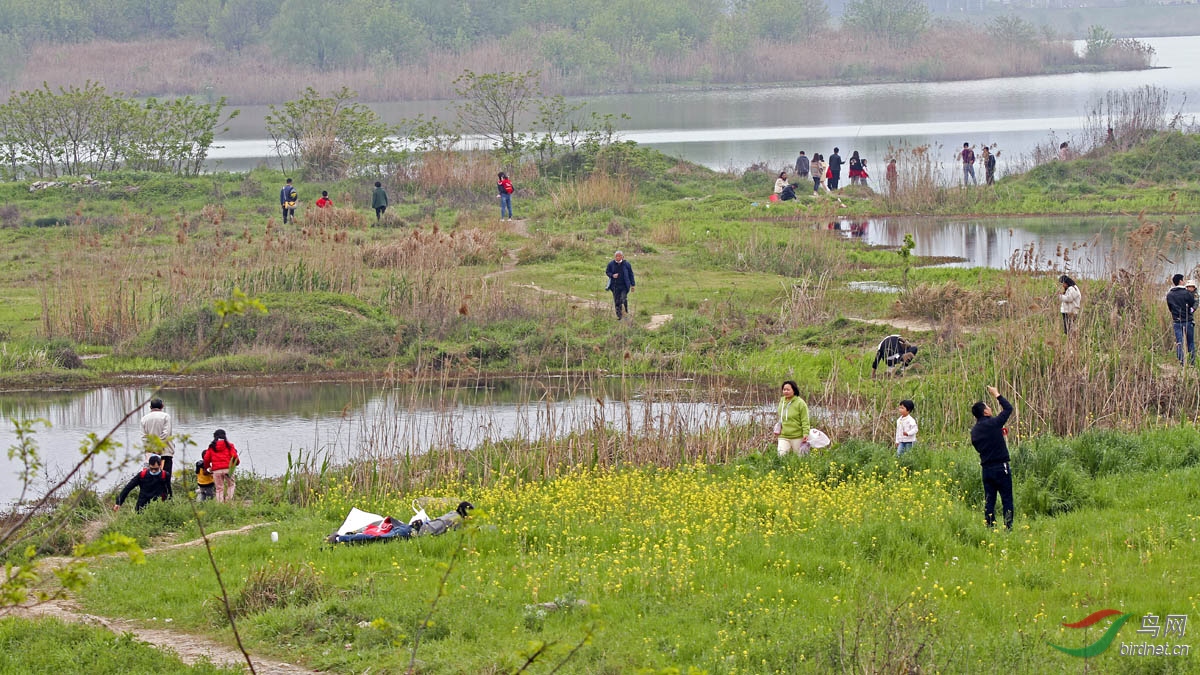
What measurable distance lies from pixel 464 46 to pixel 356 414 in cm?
8103

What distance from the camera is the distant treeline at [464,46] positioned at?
93.7 meters

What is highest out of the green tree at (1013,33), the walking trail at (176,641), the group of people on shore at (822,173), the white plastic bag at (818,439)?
the green tree at (1013,33)

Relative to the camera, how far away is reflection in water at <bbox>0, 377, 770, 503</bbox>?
17.3 meters

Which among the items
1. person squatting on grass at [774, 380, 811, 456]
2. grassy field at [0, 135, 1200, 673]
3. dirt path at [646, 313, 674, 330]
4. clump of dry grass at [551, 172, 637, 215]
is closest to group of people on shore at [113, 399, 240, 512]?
grassy field at [0, 135, 1200, 673]

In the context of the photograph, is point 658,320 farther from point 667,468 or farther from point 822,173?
point 822,173

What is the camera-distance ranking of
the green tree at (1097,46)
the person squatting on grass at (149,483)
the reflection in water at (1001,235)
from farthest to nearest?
the green tree at (1097,46), the reflection in water at (1001,235), the person squatting on grass at (149,483)

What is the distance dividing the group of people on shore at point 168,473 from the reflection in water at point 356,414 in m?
1.31

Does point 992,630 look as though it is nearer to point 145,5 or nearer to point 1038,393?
point 1038,393

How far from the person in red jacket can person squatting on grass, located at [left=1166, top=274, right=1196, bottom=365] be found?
12623mm

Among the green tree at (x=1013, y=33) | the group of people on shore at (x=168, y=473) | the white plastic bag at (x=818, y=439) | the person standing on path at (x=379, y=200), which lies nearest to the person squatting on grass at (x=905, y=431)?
the white plastic bag at (x=818, y=439)

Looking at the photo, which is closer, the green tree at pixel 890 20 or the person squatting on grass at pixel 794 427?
the person squatting on grass at pixel 794 427

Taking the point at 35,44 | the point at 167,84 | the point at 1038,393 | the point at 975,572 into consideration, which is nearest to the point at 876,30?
→ the point at 167,84

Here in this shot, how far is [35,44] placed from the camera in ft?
315

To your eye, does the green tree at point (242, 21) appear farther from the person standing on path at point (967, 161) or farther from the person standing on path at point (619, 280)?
the person standing on path at point (619, 280)
